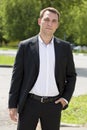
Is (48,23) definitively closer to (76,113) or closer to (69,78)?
(69,78)

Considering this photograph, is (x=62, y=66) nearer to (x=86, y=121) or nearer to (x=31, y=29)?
(x=86, y=121)

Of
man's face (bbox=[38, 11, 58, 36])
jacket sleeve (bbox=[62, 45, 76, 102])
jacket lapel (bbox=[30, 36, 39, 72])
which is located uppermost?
man's face (bbox=[38, 11, 58, 36])

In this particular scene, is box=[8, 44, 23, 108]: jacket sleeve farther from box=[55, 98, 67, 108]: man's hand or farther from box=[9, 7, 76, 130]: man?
box=[55, 98, 67, 108]: man's hand

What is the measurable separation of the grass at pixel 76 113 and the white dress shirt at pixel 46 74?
17.7 feet

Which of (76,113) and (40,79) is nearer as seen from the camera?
(40,79)

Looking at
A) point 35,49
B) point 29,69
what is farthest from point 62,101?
point 35,49

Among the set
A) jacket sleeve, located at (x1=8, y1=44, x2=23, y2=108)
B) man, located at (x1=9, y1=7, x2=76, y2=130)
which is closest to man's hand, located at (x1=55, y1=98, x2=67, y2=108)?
man, located at (x1=9, y1=7, x2=76, y2=130)

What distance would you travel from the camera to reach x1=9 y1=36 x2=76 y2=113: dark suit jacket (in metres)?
5.03

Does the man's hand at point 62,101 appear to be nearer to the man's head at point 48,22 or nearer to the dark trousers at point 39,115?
the dark trousers at point 39,115

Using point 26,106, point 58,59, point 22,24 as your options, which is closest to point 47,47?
point 58,59

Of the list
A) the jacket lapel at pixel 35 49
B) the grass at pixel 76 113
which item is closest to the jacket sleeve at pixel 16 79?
the jacket lapel at pixel 35 49

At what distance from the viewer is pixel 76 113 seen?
1153cm

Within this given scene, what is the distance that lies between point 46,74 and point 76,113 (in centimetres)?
662

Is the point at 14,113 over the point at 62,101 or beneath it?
beneath
